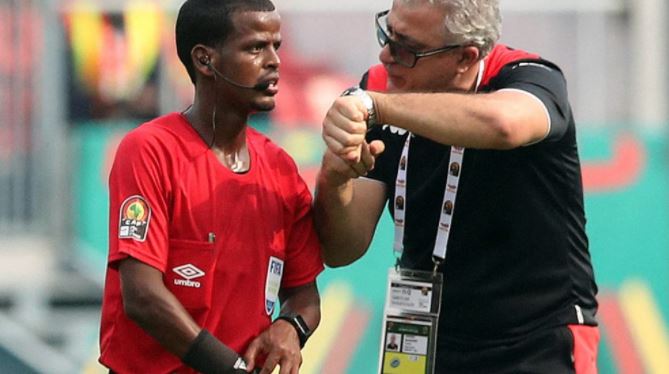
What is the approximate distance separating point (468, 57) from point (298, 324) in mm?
912

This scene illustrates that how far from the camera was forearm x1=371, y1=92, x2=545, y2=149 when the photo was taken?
13.5 ft

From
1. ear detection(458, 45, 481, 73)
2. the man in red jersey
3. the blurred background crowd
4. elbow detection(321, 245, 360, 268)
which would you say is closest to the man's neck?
the man in red jersey

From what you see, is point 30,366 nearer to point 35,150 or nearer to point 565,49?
point 35,150

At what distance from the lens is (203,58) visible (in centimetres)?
428

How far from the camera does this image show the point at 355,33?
9.45m

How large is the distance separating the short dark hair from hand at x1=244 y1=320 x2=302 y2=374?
0.79m

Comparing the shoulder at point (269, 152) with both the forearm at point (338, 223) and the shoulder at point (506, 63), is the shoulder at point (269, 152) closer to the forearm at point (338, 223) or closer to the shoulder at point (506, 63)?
the forearm at point (338, 223)

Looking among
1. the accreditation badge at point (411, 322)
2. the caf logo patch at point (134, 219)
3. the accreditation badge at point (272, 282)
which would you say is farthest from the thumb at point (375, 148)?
the caf logo patch at point (134, 219)

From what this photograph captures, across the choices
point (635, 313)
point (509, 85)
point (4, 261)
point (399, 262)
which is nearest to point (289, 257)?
point (399, 262)

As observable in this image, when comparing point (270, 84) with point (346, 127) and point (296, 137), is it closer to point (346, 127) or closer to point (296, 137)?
point (346, 127)

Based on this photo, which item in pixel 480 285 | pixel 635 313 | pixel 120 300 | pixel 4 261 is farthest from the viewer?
pixel 4 261

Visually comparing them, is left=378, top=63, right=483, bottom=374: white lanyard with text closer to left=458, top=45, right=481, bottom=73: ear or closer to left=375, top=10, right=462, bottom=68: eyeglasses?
left=458, top=45, right=481, bottom=73: ear

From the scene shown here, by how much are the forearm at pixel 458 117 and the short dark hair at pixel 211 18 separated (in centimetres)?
43

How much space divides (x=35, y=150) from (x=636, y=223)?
346 centimetres
